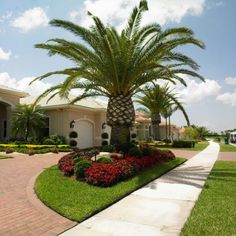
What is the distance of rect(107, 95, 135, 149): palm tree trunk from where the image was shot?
15.1m

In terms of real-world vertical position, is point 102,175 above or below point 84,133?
below

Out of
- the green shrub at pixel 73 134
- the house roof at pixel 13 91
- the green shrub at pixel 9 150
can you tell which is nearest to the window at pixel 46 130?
the green shrub at pixel 73 134

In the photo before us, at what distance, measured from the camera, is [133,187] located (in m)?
8.91

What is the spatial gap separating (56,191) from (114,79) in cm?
760

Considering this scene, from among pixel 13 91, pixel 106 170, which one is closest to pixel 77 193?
pixel 106 170

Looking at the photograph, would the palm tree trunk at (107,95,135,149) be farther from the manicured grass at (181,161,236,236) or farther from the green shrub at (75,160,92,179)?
the manicured grass at (181,161,236,236)

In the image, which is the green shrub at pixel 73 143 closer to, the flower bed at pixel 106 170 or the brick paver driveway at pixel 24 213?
the flower bed at pixel 106 170

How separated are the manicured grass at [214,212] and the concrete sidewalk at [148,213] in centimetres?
21

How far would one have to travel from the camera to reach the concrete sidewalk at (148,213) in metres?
5.50

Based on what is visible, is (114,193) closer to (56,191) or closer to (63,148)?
(56,191)

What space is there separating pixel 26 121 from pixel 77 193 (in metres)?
16.5

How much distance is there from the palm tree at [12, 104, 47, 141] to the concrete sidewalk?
52.3 ft

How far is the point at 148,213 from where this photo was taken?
6.55m

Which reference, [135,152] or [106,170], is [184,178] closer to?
[106,170]
